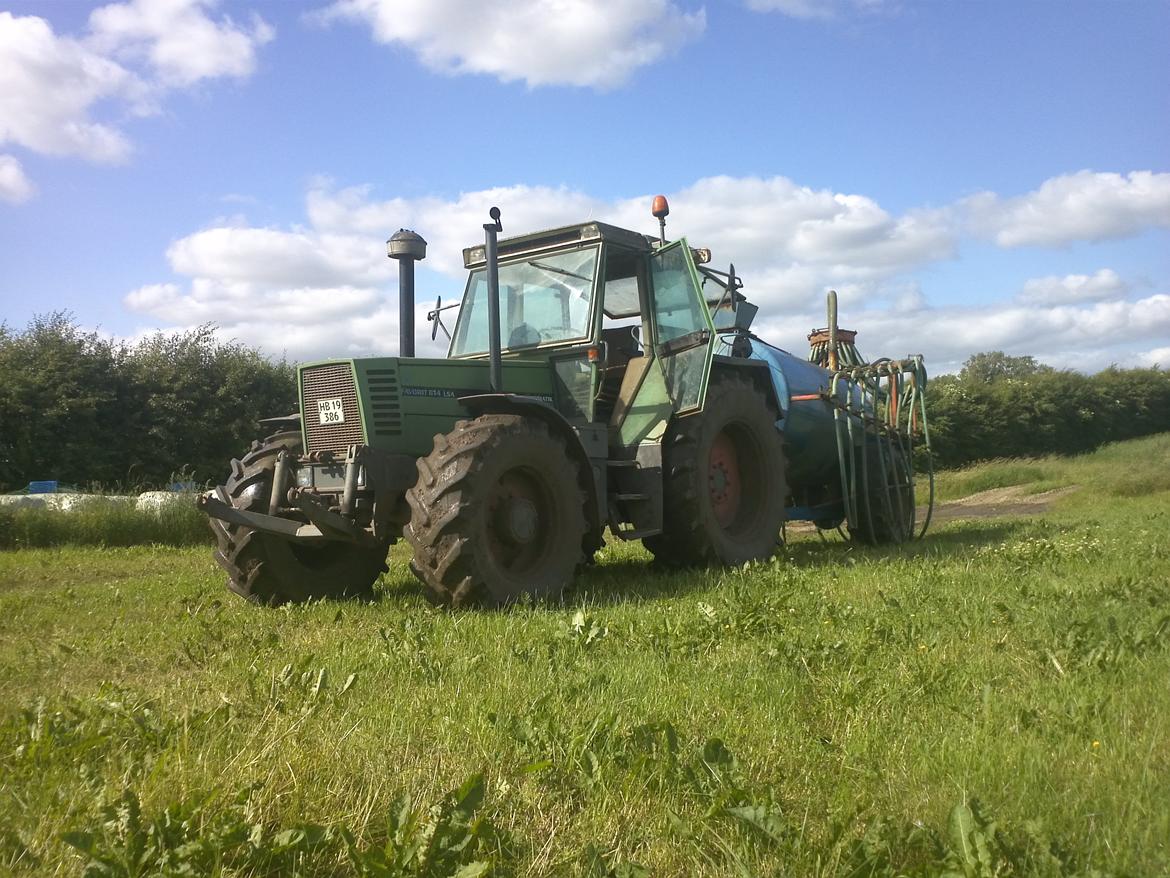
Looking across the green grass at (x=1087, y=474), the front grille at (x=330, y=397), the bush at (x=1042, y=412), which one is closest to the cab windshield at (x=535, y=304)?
the front grille at (x=330, y=397)

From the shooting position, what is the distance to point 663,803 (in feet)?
8.34

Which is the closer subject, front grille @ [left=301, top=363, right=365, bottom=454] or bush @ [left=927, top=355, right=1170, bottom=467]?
front grille @ [left=301, top=363, right=365, bottom=454]

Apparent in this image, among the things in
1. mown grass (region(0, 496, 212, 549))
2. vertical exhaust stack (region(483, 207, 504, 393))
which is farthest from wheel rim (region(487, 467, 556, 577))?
mown grass (region(0, 496, 212, 549))

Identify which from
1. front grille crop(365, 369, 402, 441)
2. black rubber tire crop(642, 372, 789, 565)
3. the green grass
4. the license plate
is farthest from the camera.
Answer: the green grass

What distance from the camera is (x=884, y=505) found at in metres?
9.87

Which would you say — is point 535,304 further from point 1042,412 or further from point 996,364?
point 996,364

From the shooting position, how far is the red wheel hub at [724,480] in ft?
25.7

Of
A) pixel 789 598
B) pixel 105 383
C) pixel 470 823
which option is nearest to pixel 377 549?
pixel 789 598

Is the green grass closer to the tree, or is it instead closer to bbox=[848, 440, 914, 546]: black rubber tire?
bbox=[848, 440, 914, 546]: black rubber tire

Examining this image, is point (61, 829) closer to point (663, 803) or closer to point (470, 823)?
point (470, 823)

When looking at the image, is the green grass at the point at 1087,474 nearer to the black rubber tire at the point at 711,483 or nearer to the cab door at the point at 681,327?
the black rubber tire at the point at 711,483

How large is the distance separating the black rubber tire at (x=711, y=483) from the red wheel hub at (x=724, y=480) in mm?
34

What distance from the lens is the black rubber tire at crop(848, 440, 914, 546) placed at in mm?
9820

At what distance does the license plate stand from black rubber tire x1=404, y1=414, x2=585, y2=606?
34.4 inches
